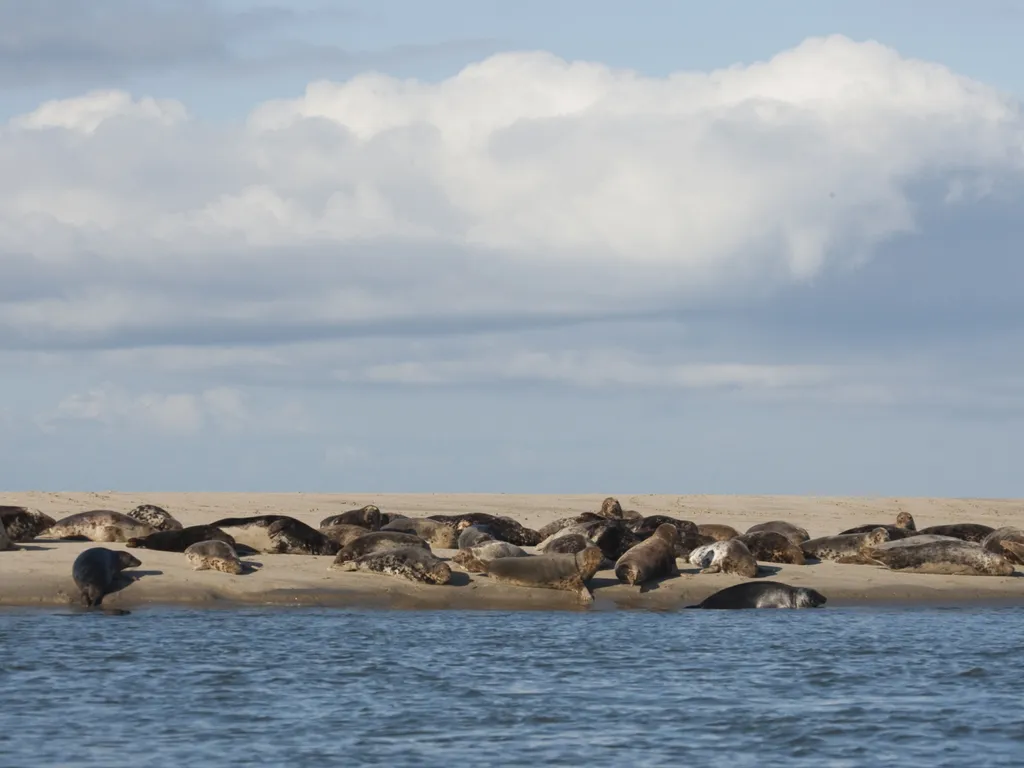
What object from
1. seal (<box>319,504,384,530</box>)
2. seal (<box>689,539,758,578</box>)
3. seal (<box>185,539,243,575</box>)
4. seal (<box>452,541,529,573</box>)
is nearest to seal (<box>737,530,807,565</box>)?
seal (<box>689,539,758,578</box>)

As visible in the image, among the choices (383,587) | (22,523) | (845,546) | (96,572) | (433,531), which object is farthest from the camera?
(433,531)

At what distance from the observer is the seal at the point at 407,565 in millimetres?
23625

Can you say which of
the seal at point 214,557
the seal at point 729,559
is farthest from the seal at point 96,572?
the seal at point 729,559

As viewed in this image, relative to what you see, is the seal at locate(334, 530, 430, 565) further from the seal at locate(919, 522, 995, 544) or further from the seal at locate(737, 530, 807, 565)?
the seal at locate(919, 522, 995, 544)

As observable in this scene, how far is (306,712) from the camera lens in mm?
14633

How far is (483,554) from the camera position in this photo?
24797 mm

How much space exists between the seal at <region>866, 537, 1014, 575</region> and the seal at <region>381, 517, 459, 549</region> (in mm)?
8703

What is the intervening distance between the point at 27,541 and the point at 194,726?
14129mm

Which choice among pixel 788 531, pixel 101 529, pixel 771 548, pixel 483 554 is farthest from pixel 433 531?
pixel 788 531

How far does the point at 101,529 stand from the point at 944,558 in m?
16.6

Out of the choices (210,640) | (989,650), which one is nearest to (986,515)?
(989,650)

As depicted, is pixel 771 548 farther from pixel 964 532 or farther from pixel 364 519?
pixel 364 519

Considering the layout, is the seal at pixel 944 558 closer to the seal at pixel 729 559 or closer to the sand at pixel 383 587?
the sand at pixel 383 587

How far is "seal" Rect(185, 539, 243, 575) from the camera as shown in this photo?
77.5ft
